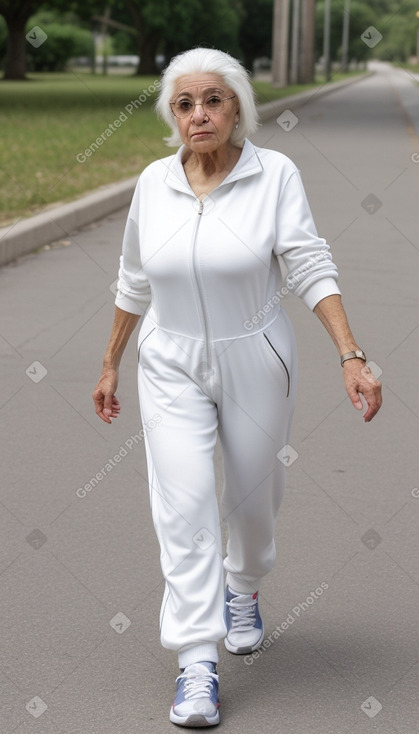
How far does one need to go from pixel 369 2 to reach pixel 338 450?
449 feet

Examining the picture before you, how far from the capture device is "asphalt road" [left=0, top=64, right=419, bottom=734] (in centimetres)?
363

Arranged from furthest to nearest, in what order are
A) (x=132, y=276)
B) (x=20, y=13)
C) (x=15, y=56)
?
(x=15, y=56), (x=20, y=13), (x=132, y=276)

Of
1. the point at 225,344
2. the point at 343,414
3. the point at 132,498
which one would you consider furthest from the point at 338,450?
the point at 225,344

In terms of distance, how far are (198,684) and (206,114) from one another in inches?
59.6

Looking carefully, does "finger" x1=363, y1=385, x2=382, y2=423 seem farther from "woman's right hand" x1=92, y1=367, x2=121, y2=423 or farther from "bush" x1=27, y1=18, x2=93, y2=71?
"bush" x1=27, y1=18, x2=93, y2=71

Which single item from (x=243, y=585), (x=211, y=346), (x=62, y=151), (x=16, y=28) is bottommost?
(x=16, y=28)

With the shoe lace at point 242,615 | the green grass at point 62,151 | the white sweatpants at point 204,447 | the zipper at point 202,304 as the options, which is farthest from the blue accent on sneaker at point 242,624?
the green grass at point 62,151

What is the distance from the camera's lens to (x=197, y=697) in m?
3.43

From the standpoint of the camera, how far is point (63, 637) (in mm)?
4031

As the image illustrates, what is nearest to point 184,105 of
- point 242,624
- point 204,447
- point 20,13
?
point 204,447

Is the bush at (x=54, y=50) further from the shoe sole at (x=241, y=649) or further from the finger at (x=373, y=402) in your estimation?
the finger at (x=373, y=402)

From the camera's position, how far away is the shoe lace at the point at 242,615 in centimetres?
397

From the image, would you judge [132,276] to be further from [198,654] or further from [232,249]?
[198,654]

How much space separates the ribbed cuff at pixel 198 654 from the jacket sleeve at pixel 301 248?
0.96 meters
